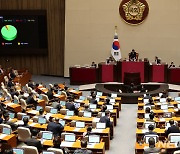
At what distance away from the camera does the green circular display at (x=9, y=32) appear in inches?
1112

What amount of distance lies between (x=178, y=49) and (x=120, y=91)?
20.6 ft

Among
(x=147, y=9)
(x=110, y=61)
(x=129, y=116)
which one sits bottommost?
(x=129, y=116)

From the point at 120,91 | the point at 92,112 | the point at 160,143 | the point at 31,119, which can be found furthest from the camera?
the point at 120,91

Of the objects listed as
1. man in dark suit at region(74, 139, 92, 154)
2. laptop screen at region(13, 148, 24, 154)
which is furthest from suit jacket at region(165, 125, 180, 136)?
laptop screen at region(13, 148, 24, 154)

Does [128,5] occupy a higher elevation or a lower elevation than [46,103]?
higher

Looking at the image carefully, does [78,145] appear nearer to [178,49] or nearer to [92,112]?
[92,112]

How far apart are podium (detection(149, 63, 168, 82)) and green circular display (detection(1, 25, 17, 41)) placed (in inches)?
398

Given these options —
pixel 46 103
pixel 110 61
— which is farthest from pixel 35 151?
pixel 110 61

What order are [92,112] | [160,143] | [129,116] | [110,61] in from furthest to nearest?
[110,61] → [129,116] → [92,112] → [160,143]

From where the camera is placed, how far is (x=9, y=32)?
28.3 meters

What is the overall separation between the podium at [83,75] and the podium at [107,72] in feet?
1.54

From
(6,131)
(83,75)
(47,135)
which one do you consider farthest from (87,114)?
(83,75)

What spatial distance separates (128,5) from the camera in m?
26.8

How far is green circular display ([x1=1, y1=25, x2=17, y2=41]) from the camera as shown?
2825 centimetres
